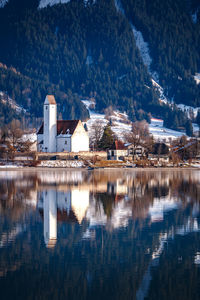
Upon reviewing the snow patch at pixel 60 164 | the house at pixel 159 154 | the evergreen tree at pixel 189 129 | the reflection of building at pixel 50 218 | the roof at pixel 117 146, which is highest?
the evergreen tree at pixel 189 129

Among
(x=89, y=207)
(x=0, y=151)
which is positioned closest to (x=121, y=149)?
(x=0, y=151)

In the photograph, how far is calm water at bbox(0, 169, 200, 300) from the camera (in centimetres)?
1373

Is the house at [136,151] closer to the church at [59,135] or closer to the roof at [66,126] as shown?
the church at [59,135]

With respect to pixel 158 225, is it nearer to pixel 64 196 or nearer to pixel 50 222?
pixel 50 222

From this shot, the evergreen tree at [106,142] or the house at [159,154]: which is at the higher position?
the evergreen tree at [106,142]

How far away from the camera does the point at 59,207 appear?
89.1ft

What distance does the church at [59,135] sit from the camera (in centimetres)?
8119

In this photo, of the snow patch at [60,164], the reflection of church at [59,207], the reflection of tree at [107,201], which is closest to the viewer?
the reflection of church at [59,207]

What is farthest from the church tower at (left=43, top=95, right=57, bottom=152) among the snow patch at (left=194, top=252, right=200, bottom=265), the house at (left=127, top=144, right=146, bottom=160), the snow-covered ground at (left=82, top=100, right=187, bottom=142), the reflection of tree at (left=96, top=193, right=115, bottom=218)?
the snow patch at (left=194, top=252, right=200, bottom=265)

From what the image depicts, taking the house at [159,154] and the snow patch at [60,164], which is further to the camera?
the house at [159,154]

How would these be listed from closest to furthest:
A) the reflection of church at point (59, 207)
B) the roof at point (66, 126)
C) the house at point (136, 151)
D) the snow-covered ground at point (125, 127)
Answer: the reflection of church at point (59, 207), the roof at point (66, 126), the house at point (136, 151), the snow-covered ground at point (125, 127)

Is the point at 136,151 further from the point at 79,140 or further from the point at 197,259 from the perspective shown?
the point at 197,259

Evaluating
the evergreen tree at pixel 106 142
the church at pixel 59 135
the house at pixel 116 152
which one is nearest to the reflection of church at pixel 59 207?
the church at pixel 59 135

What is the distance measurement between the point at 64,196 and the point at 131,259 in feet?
55.5
